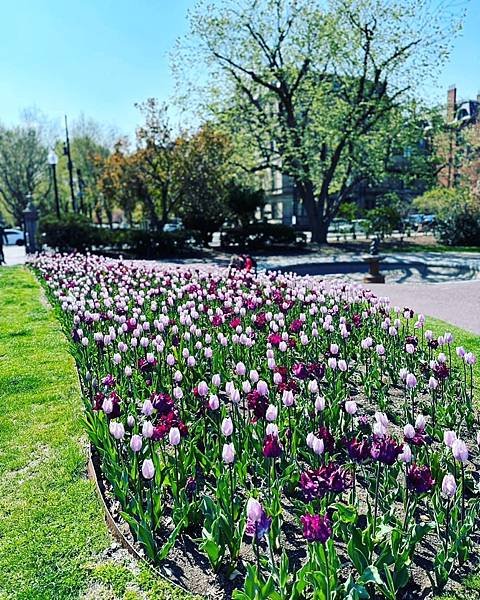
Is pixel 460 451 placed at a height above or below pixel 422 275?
above

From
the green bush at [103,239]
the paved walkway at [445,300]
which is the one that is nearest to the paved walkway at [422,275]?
the paved walkway at [445,300]

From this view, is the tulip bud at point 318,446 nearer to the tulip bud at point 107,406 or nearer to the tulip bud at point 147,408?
the tulip bud at point 147,408

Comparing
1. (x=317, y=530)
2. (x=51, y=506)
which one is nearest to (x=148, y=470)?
(x=317, y=530)

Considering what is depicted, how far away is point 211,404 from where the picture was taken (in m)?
3.31

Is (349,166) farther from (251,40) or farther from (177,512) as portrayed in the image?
(177,512)

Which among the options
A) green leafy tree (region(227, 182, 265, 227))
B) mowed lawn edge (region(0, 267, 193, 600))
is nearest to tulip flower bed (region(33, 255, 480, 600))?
mowed lawn edge (region(0, 267, 193, 600))

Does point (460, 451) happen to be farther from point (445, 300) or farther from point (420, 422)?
point (445, 300)

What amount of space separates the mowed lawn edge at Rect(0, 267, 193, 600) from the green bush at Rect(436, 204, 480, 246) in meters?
24.1

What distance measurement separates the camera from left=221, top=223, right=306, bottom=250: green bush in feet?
83.1

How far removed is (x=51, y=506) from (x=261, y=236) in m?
22.4

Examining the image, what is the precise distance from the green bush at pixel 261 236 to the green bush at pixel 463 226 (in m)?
7.60

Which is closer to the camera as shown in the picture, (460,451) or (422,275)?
(460,451)

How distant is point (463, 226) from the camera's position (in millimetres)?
26656

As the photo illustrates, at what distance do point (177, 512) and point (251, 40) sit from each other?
24.7 meters
